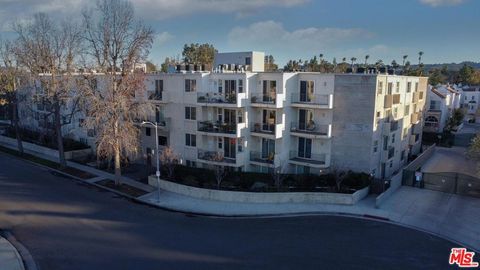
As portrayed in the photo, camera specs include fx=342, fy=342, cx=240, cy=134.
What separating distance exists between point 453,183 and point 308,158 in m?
11.4

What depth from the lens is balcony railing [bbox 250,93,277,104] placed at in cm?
2811

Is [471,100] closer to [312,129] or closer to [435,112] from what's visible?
[435,112]

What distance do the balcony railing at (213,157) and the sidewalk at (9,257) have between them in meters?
15.3

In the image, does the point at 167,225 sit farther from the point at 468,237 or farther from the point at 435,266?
the point at 468,237

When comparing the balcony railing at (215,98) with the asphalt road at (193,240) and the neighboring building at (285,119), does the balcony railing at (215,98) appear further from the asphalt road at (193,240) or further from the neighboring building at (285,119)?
the asphalt road at (193,240)

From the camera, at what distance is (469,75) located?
4058 inches

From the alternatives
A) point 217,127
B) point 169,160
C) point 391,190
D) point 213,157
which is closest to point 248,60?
point 217,127

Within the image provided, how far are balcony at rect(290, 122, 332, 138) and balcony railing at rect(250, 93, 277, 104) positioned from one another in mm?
2900

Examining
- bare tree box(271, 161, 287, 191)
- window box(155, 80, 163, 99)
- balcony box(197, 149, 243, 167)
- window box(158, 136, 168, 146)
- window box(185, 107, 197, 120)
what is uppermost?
window box(155, 80, 163, 99)

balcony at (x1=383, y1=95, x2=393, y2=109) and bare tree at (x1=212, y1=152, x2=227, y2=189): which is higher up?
balcony at (x1=383, y1=95, x2=393, y2=109)

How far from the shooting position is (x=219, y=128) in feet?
95.6

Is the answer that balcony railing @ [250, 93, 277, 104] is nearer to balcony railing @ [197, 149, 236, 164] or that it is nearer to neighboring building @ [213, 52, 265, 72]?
balcony railing @ [197, 149, 236, 164]

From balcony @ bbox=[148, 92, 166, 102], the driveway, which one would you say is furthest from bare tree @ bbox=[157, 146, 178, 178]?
the driveway

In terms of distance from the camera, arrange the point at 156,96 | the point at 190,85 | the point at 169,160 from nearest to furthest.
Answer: the point at 169,160 < the point at 190,85 < the point at 156,96
